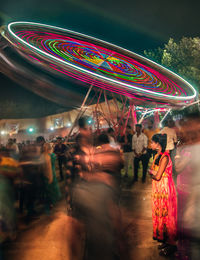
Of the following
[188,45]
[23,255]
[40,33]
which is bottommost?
[23,255]

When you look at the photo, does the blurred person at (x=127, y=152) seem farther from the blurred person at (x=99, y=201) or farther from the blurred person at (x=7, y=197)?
the blurred person at (x=99, y=201)

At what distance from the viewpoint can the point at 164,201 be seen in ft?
10.1

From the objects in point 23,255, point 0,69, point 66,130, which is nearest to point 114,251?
point 23,255

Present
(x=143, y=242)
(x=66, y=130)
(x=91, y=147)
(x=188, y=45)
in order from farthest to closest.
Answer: (x=66, y=130) < (x=188, y=45) < (x=143, y=242) < (x=91, y=147)

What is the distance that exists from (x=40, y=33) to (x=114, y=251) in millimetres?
9822

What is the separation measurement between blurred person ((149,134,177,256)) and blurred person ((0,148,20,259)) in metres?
2.69

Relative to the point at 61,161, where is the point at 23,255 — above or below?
below

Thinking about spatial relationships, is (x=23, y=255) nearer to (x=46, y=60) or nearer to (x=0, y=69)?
(x=46, y=60)

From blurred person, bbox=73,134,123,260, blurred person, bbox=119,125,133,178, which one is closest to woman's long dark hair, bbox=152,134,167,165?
blurred person, bbox=73,134,123,260

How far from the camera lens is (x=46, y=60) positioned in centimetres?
661

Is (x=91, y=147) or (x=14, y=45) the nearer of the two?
(x=91, y=147)

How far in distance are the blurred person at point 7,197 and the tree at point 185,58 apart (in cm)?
2202

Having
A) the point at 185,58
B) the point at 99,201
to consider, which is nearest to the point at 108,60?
the point at 99,201

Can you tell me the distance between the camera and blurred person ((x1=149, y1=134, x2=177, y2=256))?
9.89 ft
